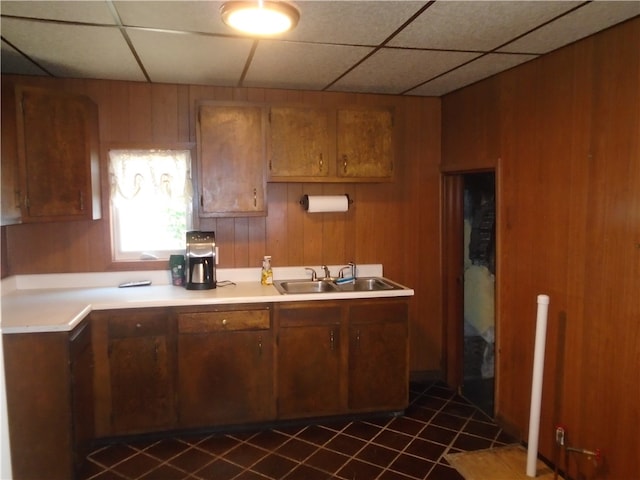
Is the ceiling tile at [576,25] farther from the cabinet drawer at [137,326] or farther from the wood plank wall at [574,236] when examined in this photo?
the cabinet drawer at [137,326]

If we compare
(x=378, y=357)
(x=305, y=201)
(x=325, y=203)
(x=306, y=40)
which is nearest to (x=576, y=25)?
(x=306, y=40)

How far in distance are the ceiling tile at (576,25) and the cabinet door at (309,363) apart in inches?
77.8

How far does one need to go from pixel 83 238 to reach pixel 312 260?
1.71 metres

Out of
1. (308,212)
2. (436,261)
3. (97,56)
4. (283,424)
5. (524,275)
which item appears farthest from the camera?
(436,261)

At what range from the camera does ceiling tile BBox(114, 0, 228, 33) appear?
2.01 metres

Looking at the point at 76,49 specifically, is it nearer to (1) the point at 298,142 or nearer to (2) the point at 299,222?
(1) the point at 298,142

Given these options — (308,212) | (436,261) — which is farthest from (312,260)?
(436,261)

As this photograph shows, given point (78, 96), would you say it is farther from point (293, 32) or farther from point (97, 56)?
point (293, 32)

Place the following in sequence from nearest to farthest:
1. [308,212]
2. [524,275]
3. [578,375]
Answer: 1. [578,375]
2. [524,275]
3. [308,212]

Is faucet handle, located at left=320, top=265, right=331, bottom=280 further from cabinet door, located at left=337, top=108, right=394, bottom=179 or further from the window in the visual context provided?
the window

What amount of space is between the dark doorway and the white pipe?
1475mm

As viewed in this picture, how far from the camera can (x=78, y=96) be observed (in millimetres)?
3057

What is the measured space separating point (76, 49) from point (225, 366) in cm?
210

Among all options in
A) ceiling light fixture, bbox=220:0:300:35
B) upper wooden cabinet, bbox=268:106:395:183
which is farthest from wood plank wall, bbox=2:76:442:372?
ceiling light fixture, bbox=220:0:300:35
